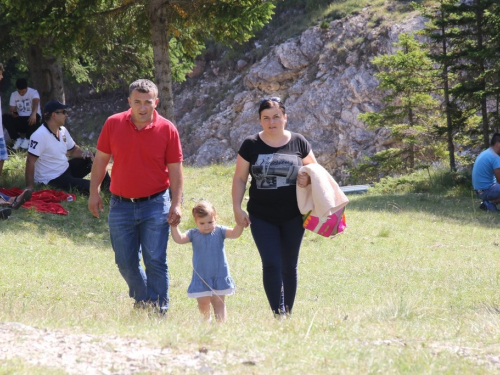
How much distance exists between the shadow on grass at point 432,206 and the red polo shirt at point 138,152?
798cm

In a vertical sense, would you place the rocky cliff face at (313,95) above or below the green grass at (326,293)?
above

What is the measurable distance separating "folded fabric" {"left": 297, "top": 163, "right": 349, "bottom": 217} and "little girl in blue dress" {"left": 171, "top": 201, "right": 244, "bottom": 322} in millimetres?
602

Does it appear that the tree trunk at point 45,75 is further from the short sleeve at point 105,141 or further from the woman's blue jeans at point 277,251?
the woman's blue jeans at point 277,251

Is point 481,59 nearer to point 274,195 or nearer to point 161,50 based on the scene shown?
point 161,50

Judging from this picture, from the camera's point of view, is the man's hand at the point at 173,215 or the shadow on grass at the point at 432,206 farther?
the shadow on grass at the point at 432,206

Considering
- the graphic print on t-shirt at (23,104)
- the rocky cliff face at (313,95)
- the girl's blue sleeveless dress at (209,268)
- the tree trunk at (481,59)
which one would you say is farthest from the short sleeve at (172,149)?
the rocky cliff face at (313,95)

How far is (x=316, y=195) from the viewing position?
18.7ft

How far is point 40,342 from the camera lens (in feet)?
14.4

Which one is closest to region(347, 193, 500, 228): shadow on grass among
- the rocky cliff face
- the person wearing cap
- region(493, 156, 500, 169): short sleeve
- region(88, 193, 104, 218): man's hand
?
region(493, 156, 500, 169): short sleeve

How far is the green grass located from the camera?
439 centimetres

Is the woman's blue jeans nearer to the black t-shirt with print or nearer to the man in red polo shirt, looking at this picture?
the black t-shirt with print

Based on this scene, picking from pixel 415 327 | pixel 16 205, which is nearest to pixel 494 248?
pixel 415 327

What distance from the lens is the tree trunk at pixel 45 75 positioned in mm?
16156

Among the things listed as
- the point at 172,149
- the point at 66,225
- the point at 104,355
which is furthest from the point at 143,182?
the point at 66,225
